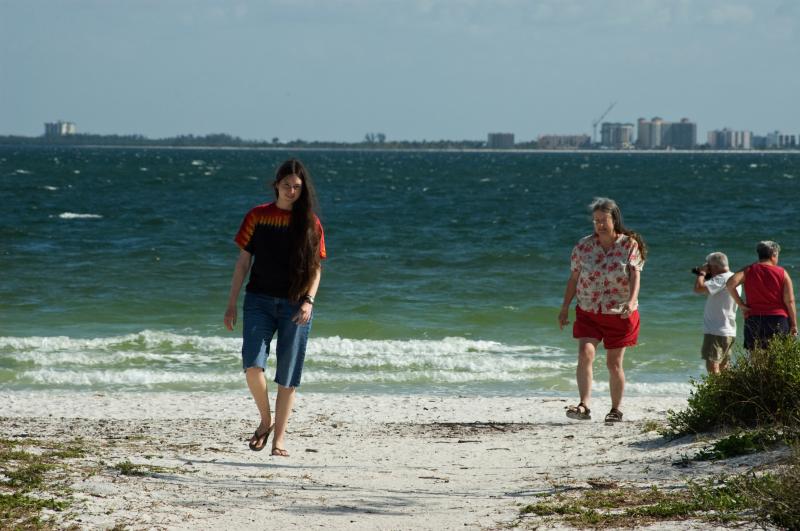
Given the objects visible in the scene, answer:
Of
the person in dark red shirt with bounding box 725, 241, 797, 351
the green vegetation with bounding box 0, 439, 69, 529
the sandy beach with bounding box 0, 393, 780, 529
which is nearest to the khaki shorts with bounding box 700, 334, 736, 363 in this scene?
the person in dark red shirt with bounding box 725, 241, 797, 351

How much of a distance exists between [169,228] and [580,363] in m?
26.0

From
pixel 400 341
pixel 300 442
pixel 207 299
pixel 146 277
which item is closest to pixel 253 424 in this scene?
pixel 300 442

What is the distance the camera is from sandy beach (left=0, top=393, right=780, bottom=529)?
5.26 m

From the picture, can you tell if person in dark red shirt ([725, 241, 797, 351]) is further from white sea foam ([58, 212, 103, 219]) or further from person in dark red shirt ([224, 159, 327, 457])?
white sea foam ([58, 212, 103, 219])

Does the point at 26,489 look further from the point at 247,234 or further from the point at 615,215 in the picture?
the point at 615,215

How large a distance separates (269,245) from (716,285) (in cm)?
422

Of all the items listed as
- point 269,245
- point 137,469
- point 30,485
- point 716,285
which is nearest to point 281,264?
point 269,245

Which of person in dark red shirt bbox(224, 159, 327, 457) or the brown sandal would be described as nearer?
person in dark red shirt bbox(224, 159, 327, 457)

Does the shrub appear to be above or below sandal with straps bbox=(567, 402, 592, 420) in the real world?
above

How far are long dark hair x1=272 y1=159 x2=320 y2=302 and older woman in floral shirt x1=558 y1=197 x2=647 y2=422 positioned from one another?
2.17 metres

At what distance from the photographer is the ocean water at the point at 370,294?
11781 millimetres

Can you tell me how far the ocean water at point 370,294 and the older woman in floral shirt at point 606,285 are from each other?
305cm

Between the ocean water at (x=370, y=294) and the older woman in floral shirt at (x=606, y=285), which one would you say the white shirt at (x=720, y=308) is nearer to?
the older woman in floral shirt at (x=606, y=285)

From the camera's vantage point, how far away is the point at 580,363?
780cm
